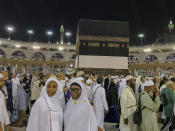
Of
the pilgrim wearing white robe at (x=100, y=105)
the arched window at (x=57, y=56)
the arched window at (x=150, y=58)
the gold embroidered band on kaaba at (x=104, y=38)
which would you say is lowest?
the pilgrim wearing white robe at (x=100, y=105)

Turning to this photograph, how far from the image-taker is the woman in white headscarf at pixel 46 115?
2.09 m

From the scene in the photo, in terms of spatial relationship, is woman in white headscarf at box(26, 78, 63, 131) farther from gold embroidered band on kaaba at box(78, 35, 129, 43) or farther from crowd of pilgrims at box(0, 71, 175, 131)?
gold embroidered band on kaaba at box(78, 35, 129, 43)

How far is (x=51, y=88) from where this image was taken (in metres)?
2.29

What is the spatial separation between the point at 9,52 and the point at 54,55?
37.0 feet

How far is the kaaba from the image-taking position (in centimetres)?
2648

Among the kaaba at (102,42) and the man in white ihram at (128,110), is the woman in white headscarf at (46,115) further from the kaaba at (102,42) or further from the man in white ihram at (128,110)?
the kaaba at (102,42)

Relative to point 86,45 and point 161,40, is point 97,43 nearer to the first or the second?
point 86,45

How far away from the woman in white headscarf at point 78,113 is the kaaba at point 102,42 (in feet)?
78.4

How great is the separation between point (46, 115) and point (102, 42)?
1025 inches

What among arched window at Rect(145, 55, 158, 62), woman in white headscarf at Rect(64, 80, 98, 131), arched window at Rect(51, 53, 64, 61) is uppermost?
arched window at Rect(51, 53, 64, 61)

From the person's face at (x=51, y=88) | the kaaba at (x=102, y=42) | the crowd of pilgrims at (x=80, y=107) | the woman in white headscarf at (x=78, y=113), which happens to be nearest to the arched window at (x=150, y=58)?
the kaaba at (x=102, y=42)

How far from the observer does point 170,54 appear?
42.6 m

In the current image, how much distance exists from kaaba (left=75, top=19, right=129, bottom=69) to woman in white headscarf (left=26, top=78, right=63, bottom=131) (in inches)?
944

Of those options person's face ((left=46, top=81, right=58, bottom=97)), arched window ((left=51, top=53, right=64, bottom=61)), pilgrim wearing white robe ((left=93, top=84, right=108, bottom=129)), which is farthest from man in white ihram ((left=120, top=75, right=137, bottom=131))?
arched window ((left=51, top=53, right=64, bottom=61))
